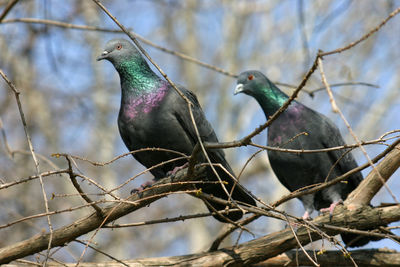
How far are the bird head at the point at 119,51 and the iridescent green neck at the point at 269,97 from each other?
1360 mm

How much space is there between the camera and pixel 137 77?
14.7 ft

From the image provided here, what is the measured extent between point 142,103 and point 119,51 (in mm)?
594

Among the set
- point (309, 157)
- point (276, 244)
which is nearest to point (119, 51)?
point (309, 157)

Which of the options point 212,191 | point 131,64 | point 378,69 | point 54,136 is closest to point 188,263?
point 212,191

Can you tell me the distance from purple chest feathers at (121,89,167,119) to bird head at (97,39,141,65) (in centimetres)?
42

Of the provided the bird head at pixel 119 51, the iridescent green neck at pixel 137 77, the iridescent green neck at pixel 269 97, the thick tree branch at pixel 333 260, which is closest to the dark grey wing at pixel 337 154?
the iridescent green neck at pixel 269 97

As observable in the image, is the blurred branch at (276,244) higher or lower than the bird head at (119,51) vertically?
lower

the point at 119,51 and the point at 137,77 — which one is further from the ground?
the point at 119,51

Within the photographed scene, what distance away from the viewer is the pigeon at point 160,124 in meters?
4.19

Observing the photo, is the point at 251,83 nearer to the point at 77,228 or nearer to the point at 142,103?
the point at 142,103

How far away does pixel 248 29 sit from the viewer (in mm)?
15164

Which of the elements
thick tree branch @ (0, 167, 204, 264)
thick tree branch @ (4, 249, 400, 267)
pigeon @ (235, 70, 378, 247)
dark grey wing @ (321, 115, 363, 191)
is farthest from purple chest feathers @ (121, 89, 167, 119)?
dark grey wing @ (321, 115, 363, 191)

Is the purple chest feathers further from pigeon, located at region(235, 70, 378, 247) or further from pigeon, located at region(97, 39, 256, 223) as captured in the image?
pigeon, located at region(235, 70, 378, 247)

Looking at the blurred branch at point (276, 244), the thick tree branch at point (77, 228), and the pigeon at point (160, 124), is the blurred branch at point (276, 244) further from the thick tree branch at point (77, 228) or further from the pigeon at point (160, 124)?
the thick tree branch at point (77, 228)
